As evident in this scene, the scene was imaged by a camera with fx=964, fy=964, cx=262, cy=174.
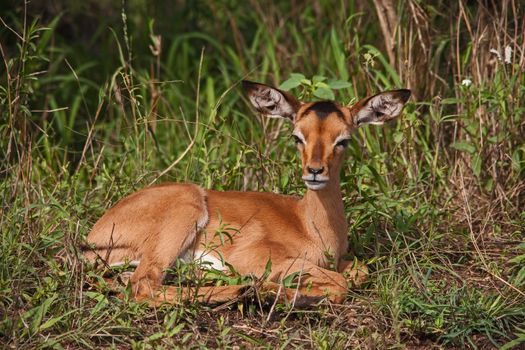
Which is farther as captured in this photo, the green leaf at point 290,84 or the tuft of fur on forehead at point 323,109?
the green leaf at point 290,84

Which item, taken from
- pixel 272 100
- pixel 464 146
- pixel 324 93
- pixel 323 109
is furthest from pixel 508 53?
pixel 272 100

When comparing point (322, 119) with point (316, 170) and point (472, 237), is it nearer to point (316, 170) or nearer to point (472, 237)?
point (316, 170)

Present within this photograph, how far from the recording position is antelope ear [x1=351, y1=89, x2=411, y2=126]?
6.01 m

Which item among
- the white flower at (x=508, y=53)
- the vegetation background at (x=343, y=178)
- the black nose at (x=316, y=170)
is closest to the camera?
the vegetation background at (x=343, y=178)

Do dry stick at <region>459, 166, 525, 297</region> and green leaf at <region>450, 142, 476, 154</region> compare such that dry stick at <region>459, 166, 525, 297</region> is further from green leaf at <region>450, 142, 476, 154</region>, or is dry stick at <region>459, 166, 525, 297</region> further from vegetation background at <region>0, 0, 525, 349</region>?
green leaf at <region>450, 142, 476, 154</region>

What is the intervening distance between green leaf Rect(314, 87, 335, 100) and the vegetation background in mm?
16

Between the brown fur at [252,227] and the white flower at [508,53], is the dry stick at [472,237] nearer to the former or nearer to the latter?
the brown fur at [252,227]

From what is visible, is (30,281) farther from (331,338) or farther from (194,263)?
(331,338)

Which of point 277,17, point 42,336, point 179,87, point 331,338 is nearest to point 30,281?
point 42,336

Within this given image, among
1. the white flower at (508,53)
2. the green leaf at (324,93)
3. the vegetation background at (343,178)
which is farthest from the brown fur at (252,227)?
the white flower at (508,53)

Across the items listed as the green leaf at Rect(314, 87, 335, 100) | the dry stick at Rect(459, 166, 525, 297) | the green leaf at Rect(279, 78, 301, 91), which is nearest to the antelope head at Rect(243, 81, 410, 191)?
the green leaf at Rect(279, 78, 301, 91)

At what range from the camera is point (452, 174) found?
7.14 m

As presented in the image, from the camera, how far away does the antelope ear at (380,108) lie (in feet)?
19.7

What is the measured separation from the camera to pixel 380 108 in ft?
20.1
